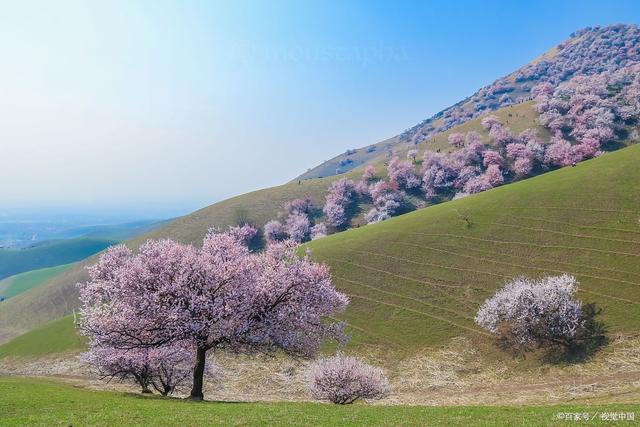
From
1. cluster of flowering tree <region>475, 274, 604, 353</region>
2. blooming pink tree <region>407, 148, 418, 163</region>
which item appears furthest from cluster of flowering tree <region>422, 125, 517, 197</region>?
cluster of flowering tree <region>475, 274, 604, 353</region>

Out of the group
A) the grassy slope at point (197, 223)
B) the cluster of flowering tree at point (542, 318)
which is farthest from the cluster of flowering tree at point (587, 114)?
the cluster of flowering tree at point (542, 318)

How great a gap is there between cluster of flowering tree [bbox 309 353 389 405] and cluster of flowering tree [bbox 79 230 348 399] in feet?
12.4

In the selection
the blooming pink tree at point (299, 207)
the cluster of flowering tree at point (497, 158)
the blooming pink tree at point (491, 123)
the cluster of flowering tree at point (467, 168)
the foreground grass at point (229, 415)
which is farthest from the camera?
the blooming pink tree at point (491, 123)

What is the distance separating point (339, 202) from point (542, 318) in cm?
9414

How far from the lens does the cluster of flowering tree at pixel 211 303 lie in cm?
3297

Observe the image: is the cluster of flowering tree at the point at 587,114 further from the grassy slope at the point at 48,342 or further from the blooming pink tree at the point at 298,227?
the grassy slope at the point at 48,342

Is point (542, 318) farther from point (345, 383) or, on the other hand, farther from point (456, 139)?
point (456, 139)

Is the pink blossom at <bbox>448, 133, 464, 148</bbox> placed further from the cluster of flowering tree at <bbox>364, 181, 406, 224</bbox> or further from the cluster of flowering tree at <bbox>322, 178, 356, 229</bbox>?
the cluster of flowering tree at <bbox>322, 178, 356, 229</bbox>

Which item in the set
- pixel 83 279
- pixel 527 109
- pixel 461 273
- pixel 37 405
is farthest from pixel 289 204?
pixel 37 405

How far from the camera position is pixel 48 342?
249 ft

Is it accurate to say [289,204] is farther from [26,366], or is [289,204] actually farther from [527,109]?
[527,109]

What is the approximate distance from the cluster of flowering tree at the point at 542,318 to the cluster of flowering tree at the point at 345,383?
2077 centimetres

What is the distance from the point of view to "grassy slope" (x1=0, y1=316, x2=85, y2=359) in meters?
71.9

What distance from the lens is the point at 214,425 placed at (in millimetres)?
20484
